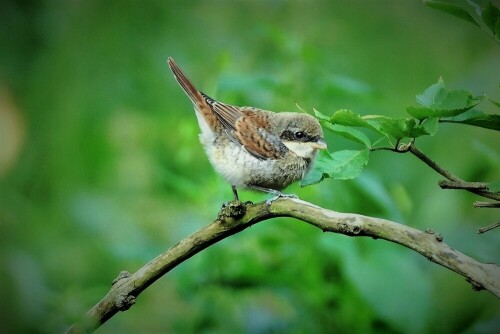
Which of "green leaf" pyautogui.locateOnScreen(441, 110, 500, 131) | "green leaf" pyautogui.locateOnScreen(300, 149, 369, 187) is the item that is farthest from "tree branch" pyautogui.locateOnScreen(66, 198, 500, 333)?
"green leaf" pyautogui.locateOnScreen(441, 110, 500, 131)

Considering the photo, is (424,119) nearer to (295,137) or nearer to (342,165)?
(342,165)

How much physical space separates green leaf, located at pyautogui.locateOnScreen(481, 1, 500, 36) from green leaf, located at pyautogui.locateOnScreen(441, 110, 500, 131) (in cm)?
11

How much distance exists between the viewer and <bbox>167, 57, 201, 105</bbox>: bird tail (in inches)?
67.7

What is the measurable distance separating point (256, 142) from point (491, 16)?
77 centimetres

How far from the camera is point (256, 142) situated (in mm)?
1771

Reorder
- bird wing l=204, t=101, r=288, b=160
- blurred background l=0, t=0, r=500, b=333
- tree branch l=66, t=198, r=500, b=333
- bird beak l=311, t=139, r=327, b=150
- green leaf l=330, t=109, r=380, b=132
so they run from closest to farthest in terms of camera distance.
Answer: tree branch l=66, t=198, r=500, b=333
green leaf l=330, t=109, r=380, b=132
bird beak l=311, t=139, r=327, b=150
bird wing l=204, t=101, r=288, b=160
blurred background l=0, t=0, r=500, b=333

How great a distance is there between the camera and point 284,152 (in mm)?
1731

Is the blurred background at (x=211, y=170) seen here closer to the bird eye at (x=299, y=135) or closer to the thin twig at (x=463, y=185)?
the bird eye at (x=299, y=135)

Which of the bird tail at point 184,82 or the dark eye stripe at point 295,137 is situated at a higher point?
the bird tail at point 184,82

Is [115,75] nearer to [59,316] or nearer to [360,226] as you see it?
[59,316]

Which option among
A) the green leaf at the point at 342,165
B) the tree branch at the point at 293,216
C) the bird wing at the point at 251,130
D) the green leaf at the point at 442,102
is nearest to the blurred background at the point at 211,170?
the tree branch at the point at 293,216

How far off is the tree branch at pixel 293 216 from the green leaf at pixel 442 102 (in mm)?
152

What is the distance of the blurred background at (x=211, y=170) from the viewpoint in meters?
2.04

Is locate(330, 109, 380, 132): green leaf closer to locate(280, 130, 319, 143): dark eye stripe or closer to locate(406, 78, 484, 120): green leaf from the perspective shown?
locate(406, 78, 484, 120): green leaf
